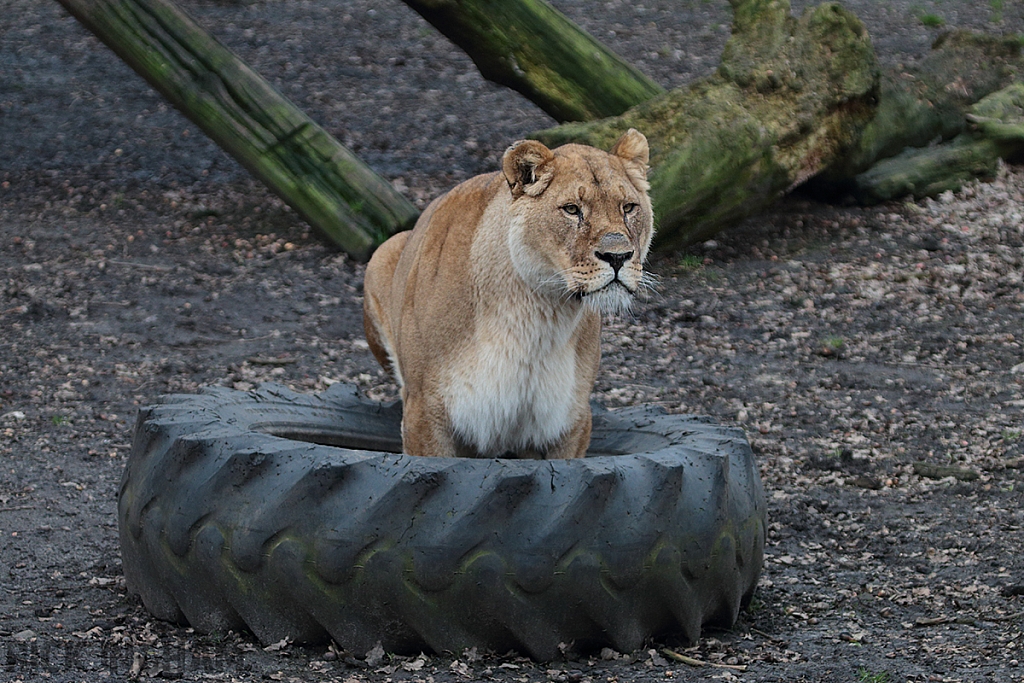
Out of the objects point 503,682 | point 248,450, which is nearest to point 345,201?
point 248,450

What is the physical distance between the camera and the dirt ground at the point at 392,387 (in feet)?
→ 12.7

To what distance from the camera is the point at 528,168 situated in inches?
170

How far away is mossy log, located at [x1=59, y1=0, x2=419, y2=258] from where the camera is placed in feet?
29.6

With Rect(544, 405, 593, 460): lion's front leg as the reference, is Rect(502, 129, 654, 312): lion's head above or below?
above

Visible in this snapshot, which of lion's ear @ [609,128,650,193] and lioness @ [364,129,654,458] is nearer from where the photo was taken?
lioness @ [364,129,654,458]

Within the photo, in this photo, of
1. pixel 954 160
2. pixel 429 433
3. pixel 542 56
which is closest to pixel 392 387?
pixel 429 433

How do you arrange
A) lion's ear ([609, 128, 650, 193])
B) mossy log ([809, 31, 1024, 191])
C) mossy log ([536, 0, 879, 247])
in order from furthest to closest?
mossy log ([809, 31, 1024, 191]) → mossy log ([536, 0, 879, 247]) → lion's ear ([609, 128, 650, 193])

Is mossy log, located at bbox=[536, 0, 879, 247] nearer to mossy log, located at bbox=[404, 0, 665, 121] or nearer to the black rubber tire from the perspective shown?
mossy log, located at bbox=[404, 0, 665, 121]

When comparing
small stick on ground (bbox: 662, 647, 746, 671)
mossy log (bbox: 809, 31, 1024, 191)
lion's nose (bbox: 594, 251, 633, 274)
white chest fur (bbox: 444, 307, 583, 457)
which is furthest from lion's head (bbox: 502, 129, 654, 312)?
mossy log (bbox: 809, 31, 1024, 191)

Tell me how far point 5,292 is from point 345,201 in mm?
2475

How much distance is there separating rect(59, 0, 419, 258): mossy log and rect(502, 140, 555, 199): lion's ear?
15.6 ft

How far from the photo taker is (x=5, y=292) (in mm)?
8273

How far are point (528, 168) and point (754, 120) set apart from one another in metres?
4.68

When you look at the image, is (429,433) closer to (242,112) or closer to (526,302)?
(526,302)
